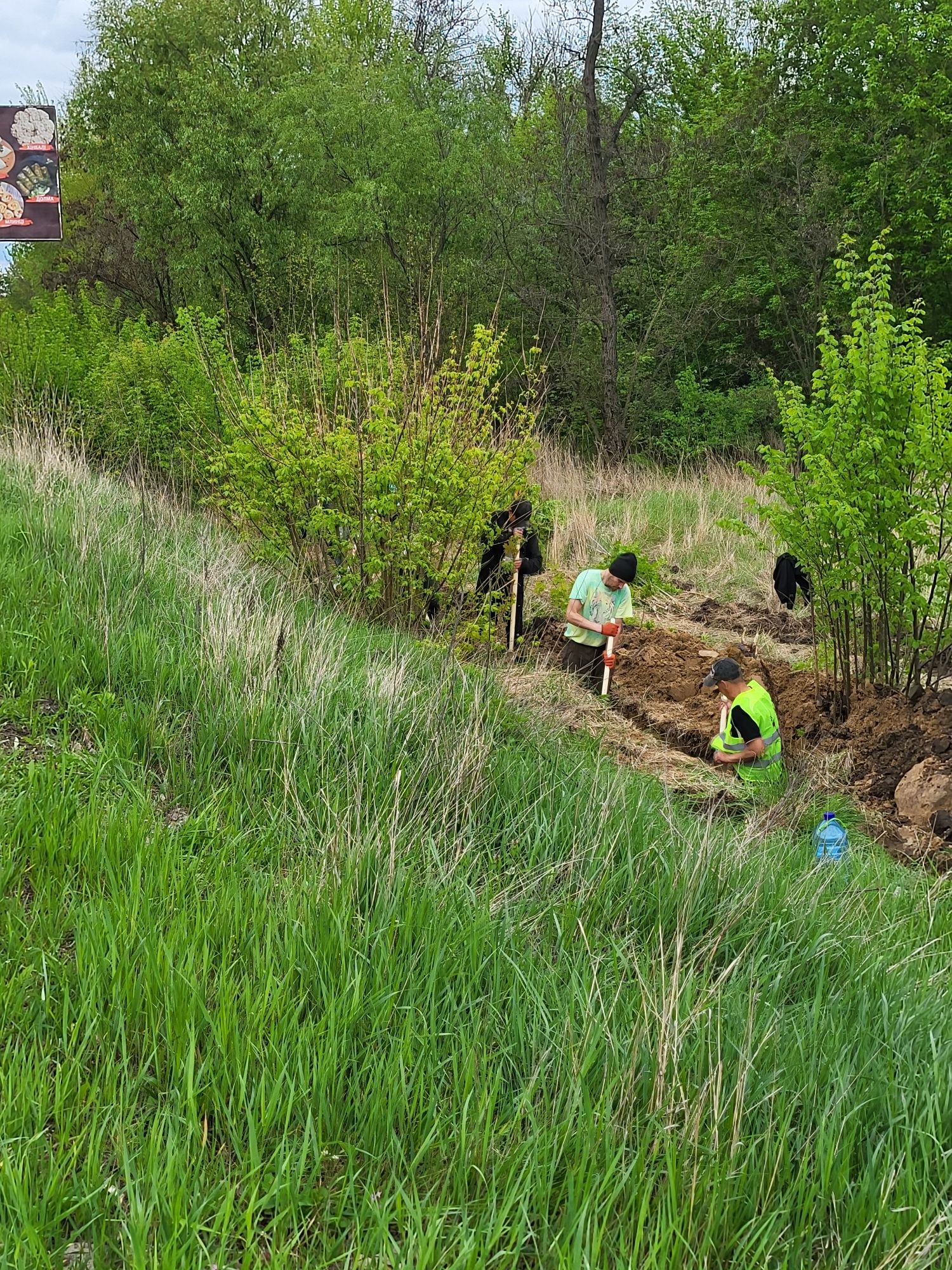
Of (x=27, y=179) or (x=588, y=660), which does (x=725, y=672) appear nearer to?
A: (x=588, y=660)

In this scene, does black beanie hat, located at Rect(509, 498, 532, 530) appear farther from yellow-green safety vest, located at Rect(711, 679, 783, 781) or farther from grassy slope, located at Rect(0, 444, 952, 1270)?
grassy slope, located at Rect(0, 444, 952, 1270)

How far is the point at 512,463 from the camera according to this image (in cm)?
726

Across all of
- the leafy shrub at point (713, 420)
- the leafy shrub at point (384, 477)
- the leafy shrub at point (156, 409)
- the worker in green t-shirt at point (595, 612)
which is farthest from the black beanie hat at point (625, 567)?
the leafy shrub at point (713, 420)

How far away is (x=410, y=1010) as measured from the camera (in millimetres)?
2102

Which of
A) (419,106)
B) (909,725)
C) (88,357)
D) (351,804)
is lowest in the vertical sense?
(909,725)

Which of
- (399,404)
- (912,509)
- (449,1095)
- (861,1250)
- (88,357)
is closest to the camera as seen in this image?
(861,1250)

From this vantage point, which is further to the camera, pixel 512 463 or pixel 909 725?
pixel 512 463

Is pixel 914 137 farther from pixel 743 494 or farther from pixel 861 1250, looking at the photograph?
pixel 861 1250

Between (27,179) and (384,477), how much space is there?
236 inches

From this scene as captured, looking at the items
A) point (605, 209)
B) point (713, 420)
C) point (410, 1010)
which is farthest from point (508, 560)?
point (713, 420)

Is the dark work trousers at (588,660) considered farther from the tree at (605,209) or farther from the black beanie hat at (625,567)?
the tree at (605,209)

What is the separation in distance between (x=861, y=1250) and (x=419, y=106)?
25.2 metres

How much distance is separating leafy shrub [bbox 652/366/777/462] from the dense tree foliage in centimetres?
7

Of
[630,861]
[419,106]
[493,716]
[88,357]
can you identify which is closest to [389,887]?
[630,861]
